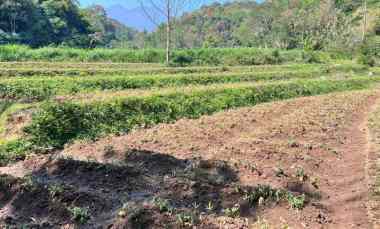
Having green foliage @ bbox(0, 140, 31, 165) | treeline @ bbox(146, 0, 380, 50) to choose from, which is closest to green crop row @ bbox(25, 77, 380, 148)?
green foliage @ bbox(0, 140, 31, 165)

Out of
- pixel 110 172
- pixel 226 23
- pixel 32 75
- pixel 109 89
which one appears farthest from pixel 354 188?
pixel 226 23

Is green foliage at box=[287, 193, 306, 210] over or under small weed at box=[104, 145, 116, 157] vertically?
under

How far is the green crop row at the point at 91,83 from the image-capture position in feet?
50.3

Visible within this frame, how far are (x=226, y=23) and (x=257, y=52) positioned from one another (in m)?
48.7

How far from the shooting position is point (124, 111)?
14273mm

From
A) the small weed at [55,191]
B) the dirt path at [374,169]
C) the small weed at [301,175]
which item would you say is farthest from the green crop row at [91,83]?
the small weed at [301,175]

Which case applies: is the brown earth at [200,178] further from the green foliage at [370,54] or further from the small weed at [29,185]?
the green foliage at [370,54]

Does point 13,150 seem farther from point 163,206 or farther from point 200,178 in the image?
point 163,206

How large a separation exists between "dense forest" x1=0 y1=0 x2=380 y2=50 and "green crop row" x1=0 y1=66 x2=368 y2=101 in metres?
23.5

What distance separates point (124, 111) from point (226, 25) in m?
72.1

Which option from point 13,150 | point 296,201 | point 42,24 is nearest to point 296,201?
point 296,201

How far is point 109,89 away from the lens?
58.5 ft

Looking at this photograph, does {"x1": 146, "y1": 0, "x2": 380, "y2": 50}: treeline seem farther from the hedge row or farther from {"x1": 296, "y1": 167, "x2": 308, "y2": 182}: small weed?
{"x1": 296, "y1": 167, "x2": 308, "y2": 182}: small weed

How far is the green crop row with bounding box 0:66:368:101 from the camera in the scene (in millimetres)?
15328
